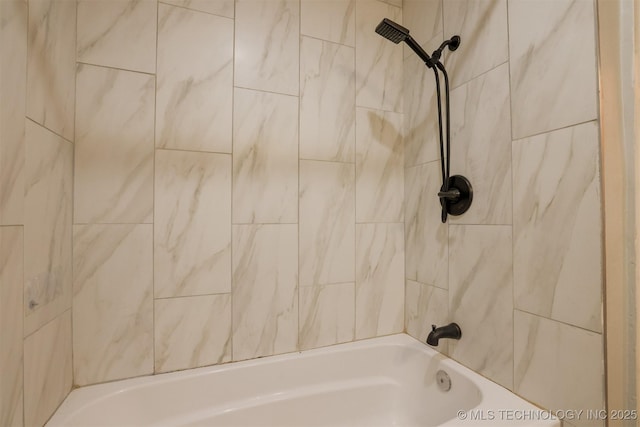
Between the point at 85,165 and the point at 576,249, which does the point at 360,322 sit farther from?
the point at 85,165

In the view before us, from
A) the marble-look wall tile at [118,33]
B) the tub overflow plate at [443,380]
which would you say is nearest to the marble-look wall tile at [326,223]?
the tub overflow plate at [443,380]

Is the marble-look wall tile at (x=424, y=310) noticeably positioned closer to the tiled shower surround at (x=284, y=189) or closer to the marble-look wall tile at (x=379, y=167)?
the tiled shower surround at (x=284, y=189)

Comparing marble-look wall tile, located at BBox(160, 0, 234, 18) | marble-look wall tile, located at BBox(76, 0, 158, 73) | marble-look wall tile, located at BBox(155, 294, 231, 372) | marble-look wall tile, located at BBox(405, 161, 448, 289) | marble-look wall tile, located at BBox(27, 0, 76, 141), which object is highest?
marble-look wall tile, located at BBox(160, 0, 234, 18)

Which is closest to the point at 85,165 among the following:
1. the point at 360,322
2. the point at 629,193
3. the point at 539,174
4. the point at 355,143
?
the point at 355,143

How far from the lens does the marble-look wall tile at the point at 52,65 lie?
2.60 ft

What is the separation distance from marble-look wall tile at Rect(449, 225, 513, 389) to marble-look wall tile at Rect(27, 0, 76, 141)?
4.86ft

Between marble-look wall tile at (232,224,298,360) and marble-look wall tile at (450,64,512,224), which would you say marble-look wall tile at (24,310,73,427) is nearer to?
marble-look wall tile at (232,224,298,360)

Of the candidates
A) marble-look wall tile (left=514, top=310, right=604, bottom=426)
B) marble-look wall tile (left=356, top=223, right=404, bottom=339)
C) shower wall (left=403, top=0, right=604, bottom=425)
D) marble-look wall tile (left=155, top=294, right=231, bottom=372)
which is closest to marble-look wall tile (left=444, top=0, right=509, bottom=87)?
shower wall (left=403, top=0, right=604, bottom=425)

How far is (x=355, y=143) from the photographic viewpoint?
4.67 ft

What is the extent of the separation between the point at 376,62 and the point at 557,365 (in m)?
1.43

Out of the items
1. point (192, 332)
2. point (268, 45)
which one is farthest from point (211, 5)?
point (192, 332)

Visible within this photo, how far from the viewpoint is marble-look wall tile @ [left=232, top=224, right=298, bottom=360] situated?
1.22m

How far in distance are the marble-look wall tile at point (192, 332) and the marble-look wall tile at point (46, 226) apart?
322 mm

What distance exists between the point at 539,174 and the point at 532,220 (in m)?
0.15
